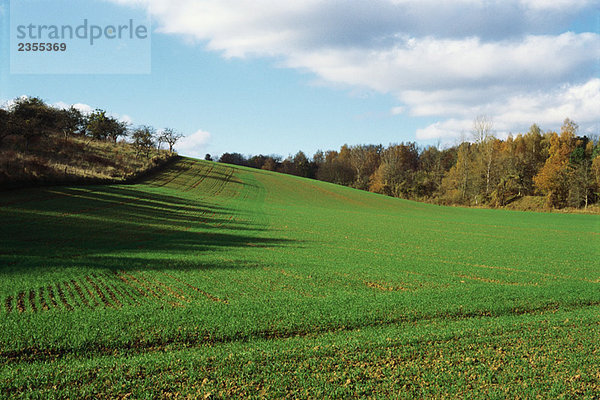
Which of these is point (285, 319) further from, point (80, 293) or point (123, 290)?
point (80, 293)

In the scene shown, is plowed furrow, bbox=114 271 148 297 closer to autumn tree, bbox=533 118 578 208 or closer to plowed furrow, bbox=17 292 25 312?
plowed furrow, bbox=17 292 25 312

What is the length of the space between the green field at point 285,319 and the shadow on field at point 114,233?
19 cm

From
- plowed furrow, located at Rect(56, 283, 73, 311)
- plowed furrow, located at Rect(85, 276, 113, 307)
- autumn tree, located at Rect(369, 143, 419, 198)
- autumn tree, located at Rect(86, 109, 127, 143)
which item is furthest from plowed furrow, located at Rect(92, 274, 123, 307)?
autumn tree, located at Rect(369, 143, 419, 198)

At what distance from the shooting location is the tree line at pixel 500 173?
68.2 metres

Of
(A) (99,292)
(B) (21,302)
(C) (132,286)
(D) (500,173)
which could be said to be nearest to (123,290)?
(C) (132,286)

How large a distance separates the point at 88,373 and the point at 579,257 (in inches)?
898

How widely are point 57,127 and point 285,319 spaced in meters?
68.9

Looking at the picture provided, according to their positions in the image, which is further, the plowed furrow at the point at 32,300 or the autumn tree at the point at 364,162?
the autumn tree at the point at 364,162

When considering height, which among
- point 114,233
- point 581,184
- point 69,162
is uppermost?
point 69,162

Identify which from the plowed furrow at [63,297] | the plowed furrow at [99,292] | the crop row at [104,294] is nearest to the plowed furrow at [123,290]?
the crop row at [104,294]

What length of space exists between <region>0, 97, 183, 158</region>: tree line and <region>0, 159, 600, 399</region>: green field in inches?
1075

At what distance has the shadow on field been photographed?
47.0 feet

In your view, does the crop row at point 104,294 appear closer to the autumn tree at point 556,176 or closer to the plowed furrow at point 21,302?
the plowed furrow at point 21,302

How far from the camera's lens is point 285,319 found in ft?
28.5
